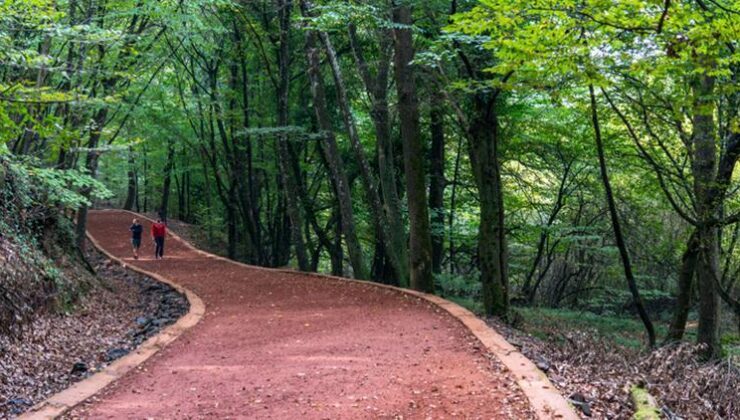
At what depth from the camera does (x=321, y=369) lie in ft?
19.5

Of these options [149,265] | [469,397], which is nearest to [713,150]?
[469,397]

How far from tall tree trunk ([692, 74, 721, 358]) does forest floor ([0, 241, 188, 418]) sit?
27.3 ft

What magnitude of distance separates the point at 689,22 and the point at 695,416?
4.40m

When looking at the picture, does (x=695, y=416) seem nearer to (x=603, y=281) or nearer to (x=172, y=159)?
(x=603, y=281)


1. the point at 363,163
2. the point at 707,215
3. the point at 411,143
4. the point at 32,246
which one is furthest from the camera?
the point at 363,163

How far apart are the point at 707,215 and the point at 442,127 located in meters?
7.67

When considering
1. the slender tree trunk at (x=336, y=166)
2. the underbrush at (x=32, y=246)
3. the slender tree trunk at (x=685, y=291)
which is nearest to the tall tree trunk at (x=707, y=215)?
the slender tree trunk at (x=685, y=291)

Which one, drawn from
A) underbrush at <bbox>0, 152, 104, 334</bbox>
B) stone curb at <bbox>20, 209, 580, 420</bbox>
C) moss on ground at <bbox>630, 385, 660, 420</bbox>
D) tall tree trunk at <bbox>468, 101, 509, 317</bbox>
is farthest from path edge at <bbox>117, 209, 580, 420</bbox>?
underbrush at <bbox>0, 152, 104, 334</bbox>

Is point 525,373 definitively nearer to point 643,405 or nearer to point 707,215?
point 643,405

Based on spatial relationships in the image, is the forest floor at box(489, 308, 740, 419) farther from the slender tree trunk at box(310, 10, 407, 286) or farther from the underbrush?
the underbrush

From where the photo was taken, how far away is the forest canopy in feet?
24.5

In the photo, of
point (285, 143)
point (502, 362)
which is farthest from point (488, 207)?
point (285, 143)

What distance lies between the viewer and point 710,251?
990cm

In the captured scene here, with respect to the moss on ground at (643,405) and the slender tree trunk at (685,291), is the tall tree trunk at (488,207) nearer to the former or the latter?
the slender tree trunk at (685,291)
